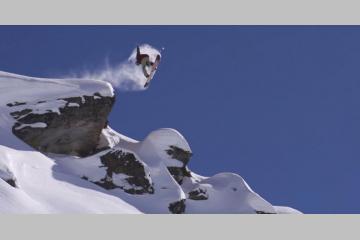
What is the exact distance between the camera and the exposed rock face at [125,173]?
49.9m

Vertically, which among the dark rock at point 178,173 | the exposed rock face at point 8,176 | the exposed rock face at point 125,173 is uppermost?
the dark rock at point 178,173

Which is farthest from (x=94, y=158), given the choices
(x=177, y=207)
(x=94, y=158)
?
(x=177, y=207)

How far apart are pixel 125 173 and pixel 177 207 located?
4.85 metres

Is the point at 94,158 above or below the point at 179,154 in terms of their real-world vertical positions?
below

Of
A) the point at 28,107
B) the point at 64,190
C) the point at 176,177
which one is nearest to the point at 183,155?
the point at 176,177

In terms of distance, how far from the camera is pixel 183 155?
195 ft

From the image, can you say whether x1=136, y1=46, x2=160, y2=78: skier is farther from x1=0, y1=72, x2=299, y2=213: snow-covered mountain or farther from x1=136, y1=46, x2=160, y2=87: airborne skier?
x1=0, y1=72, x2=299, y2=213: snow-covered mountain

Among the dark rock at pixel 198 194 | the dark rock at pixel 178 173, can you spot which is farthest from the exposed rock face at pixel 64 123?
the dark rock at pixel 198 194

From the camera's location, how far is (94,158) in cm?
5128

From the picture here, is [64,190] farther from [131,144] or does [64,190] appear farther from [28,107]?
[131,144]

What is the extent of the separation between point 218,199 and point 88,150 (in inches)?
470

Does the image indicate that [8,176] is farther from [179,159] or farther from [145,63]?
[179,159]

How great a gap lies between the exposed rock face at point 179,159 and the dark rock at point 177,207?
24.7 feet

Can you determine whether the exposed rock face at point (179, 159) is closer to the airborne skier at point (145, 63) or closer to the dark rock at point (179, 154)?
the dark rock at point (179, 154)
